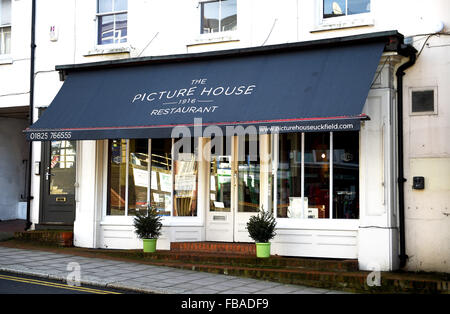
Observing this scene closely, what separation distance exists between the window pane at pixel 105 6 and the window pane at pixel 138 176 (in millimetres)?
3197

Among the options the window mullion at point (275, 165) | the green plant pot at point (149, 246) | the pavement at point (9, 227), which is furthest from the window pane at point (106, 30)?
the pavement at point (9, 227)

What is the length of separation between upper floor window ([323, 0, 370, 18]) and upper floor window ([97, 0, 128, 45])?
15.2 feet

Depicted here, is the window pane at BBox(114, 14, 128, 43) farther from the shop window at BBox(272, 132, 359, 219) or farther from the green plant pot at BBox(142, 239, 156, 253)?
the green plant pot at BBox(142, 239, 156, 253)

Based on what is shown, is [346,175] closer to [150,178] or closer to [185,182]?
[185,182]

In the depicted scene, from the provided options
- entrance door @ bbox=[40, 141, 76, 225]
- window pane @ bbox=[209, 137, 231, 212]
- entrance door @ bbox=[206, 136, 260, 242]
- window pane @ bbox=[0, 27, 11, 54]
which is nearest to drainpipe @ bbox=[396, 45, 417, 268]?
entrance door @ bbox=[206, 136, 260, 242]

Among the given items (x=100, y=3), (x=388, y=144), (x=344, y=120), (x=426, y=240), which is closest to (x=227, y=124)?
(x=344, y=120)

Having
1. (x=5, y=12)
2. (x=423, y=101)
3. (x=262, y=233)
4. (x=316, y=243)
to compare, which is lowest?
(x=316, y=243)

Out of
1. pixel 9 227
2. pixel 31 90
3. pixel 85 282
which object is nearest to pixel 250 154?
pixel 85 282

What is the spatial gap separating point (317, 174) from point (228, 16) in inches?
150

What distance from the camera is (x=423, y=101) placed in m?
9.91

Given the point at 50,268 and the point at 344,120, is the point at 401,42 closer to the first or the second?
the point at 344,120

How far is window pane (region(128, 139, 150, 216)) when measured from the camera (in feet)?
40.9

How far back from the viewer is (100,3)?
43.8 feet

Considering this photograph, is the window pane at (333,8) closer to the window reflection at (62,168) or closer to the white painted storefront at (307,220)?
the white painted storefront at (307,220)
